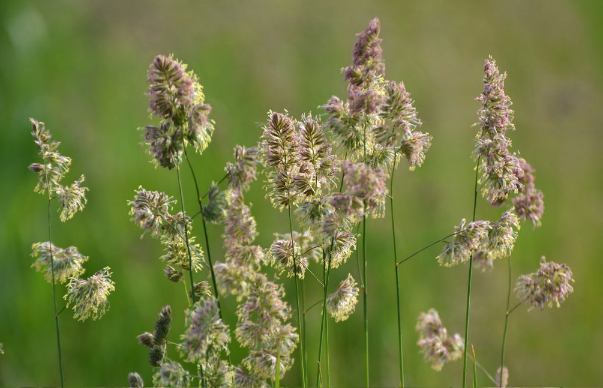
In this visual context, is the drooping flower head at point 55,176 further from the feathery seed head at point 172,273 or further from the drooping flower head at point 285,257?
the drooping flower head at point 285,257

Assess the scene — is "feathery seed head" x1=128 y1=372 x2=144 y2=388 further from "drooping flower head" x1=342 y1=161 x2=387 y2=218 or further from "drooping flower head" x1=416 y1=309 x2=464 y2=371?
"drooping flower head" x1=416 y1=309 x2=464 y2=371

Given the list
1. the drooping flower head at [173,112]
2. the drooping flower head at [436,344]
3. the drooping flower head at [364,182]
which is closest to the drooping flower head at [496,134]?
the drooping flower head at [364,182]

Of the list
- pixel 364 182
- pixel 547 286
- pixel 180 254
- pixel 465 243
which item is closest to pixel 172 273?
pixel 180 254

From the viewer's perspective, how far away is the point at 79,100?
3.87 metres

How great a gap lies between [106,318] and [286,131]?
2279 mm

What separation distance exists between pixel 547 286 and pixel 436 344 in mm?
316

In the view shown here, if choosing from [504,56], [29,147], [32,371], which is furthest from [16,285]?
[504,56]

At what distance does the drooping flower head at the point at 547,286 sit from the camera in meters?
1.50

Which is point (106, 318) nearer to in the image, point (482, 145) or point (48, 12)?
point (48, 12)

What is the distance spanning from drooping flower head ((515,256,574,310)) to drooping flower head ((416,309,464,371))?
23cm

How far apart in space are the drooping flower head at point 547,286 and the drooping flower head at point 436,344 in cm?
23

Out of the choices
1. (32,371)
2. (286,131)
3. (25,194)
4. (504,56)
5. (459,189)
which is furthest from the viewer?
(504,56)

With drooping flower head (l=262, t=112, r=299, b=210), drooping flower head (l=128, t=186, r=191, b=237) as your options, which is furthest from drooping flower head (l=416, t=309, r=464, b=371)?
drooping flower head (l=128, t=186, r=191, b=237)

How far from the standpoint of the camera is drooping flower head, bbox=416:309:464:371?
5.47 ft
